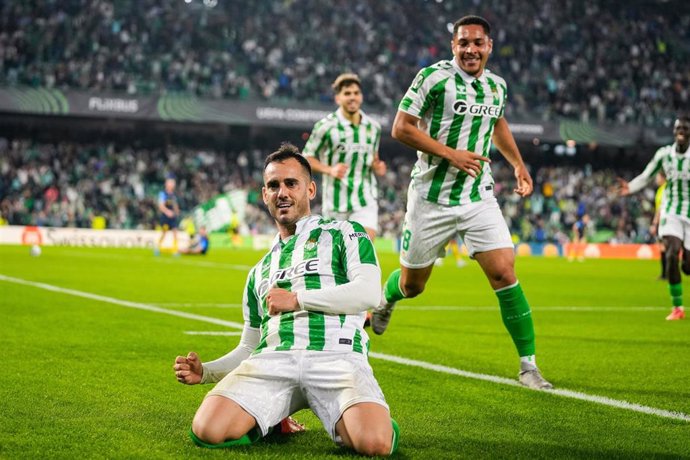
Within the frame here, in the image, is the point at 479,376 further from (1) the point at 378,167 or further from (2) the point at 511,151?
(1) the point at 378,167

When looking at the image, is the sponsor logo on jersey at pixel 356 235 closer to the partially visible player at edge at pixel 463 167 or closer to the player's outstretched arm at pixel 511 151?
the partially visible player at edge at pixel 463 167

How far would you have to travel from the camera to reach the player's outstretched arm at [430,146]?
6.22 metres

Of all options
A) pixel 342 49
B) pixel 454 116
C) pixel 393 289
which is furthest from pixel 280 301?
pixel 342 49

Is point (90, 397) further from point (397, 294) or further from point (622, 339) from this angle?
point (622, 339)

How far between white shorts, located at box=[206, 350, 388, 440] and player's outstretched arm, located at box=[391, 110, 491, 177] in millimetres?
2267

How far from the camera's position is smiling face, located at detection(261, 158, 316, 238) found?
438 cm

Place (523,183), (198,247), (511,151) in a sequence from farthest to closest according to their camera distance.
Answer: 1. (198,247)
2. (511,151)
3. (523,183)

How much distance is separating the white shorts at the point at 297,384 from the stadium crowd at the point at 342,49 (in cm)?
3287

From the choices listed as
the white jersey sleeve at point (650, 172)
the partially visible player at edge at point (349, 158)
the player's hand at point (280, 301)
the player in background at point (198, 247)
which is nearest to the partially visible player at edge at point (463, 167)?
the player's hand at point (280, 301)

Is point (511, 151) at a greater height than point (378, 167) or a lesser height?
lesser

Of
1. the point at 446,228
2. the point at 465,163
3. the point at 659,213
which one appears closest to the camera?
the point at 465,163

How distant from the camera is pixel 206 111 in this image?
36.8 meters

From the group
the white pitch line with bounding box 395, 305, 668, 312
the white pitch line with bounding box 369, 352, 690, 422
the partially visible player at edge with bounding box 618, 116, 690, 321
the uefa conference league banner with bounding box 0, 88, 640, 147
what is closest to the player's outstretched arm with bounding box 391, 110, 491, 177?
the white pitch line with bounding box 369, 352, 690, 422

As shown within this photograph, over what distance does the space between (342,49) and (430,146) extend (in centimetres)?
3491
